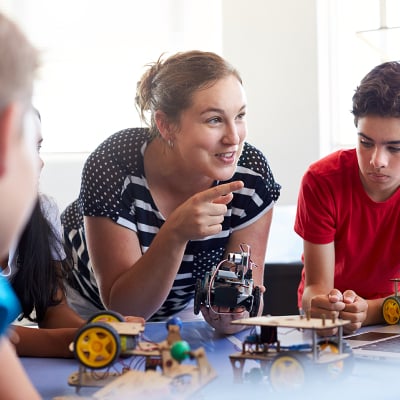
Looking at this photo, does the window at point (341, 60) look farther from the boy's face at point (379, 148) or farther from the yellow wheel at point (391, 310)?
the yellow wheel at point (391, 310)

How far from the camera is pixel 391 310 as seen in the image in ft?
5.16

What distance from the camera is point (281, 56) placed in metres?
4.15

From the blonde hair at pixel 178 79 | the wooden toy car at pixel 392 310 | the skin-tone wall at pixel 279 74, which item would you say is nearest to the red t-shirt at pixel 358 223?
the wooden toy car at pixel 392 310

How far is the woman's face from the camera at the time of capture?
1583 millimetres

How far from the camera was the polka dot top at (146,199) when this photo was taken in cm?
167

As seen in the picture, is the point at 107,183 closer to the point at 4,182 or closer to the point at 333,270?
the point at 333,270

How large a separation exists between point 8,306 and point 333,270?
120 cm

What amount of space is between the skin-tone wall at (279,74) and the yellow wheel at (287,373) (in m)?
3.26

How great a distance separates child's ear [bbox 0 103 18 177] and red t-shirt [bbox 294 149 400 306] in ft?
4.32

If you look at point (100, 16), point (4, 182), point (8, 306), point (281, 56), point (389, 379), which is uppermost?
point (100, 16)

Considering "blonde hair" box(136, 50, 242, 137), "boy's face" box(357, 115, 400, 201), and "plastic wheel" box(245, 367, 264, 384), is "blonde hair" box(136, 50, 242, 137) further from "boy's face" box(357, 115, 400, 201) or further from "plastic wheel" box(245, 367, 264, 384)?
"plastic wheel" box(245, 367, 264, 384)

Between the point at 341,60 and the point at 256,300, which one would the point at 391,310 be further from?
the point at 341,60

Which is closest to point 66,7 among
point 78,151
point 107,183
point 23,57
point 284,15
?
point 78,151

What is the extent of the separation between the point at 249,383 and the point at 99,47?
11.5ft
